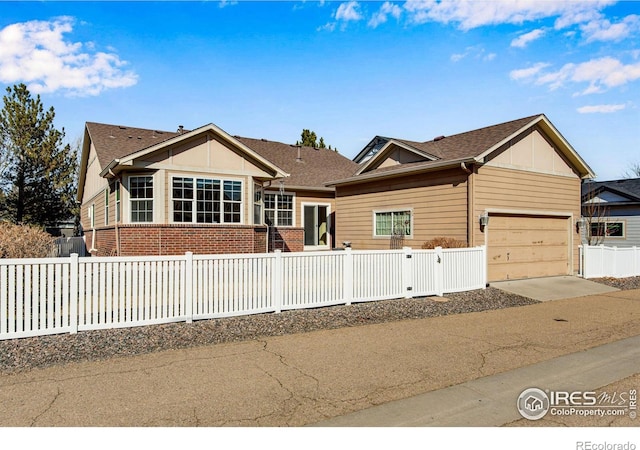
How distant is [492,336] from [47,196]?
3267cm

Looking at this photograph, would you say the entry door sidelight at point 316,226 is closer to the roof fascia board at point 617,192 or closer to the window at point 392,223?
the window at point 392,223

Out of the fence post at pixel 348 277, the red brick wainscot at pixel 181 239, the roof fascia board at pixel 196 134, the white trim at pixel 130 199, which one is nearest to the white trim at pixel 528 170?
the fence post at pixel 348 277

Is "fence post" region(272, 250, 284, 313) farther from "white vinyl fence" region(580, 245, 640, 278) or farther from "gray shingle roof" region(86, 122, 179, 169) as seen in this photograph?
"white vinyl fence" region(580, 245, 640, 278)

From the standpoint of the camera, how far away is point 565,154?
1566cm

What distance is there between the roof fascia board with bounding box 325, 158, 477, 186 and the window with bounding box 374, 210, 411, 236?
1339mm

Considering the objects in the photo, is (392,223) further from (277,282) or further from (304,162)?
(304,162)

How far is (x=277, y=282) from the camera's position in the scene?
8.16 metres

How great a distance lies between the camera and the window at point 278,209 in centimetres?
1889

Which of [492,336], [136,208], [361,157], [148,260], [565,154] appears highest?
[361,157]

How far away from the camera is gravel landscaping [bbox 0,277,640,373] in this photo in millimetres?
5703

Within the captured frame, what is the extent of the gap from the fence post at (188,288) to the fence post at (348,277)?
10.4 feet

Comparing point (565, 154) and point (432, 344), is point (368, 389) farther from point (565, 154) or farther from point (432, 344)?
point (565, 154)

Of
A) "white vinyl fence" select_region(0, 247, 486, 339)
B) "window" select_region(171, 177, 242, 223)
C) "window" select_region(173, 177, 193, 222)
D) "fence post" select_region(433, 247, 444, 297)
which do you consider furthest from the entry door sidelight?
"white vinyl fence" select_region(0, 247, 486, 339)
